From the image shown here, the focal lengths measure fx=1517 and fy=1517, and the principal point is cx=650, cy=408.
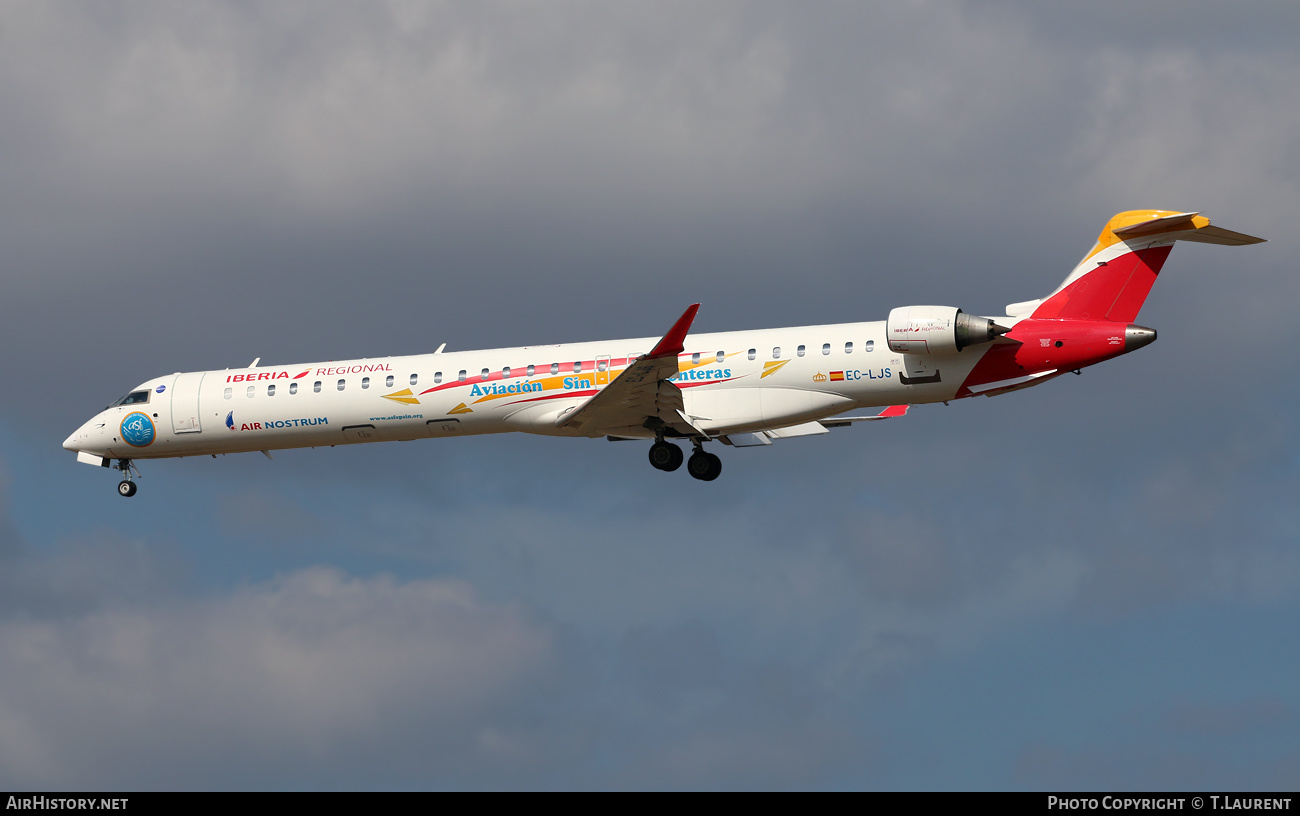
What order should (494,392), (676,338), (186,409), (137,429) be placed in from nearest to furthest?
1. (676,338)
2. (494,392)
3. (186,409)
4. (137,429)

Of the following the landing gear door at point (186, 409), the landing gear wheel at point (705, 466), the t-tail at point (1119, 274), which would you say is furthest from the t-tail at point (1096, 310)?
the landing gear door at point (186, 409)

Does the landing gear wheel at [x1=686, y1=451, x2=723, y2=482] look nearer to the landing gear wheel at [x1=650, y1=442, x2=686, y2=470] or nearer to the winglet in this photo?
the landing gear wheel at [x1=650, y1=442, x2=686, y2=470]

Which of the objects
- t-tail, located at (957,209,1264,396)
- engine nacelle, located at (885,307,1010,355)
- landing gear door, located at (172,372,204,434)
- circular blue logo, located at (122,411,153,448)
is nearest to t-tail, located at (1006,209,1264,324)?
t-tail, located at (957,209,1264,396)

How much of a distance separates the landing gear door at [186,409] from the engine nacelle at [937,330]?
16.6 metres

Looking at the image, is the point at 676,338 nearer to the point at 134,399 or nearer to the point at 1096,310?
the point at 1096,310

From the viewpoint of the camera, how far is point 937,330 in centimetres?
3145

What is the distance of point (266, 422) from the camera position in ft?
117

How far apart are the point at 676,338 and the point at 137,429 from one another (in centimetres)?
1423

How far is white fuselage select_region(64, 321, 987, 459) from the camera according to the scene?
32594 millimetres

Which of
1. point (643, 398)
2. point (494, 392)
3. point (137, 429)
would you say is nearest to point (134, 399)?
point (137, 429)
